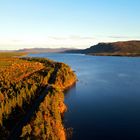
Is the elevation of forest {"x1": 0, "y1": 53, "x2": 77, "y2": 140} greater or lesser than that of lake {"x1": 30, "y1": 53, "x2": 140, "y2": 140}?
greater

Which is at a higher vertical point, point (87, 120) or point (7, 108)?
point (7, 108)

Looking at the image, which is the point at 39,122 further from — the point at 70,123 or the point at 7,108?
the point at 70,123

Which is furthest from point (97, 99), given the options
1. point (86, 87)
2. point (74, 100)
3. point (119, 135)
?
point (119, 135)

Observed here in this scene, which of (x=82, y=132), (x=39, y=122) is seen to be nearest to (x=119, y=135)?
(x=82, y=132)

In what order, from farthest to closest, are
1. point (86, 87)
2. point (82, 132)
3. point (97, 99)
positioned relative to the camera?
point (86, 87) → point (97, 99) → point (82, 132)

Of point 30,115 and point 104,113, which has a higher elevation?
point 30,115

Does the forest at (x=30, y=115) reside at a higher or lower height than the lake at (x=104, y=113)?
higher

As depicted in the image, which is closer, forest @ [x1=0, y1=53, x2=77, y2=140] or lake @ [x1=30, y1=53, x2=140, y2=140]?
forest @ [x1=0, y1=53, x2=77, y2=140]

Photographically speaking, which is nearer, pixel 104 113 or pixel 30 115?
pixel 30 115

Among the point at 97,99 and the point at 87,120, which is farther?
the point at 97,99

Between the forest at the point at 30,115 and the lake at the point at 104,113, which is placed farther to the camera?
the lake at the point at 104,113

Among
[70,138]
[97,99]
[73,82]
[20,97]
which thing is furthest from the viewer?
[73,82]
